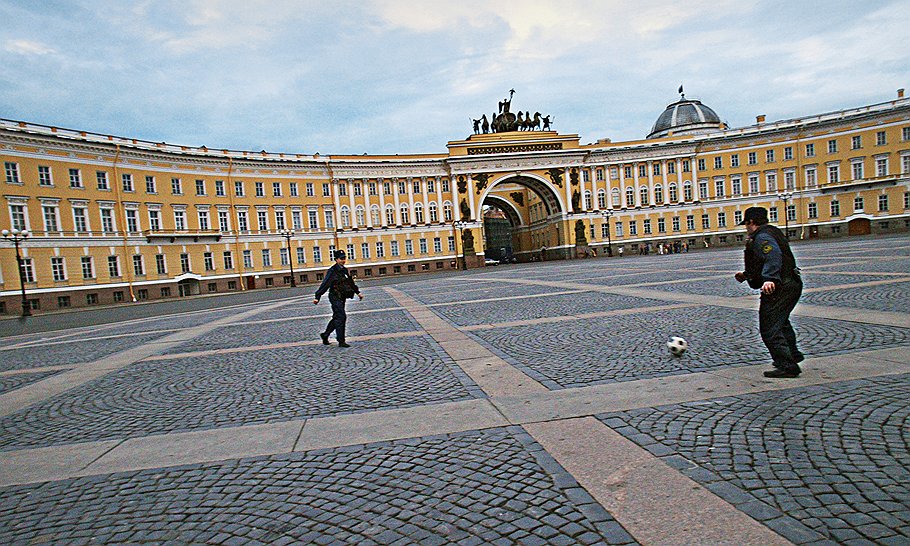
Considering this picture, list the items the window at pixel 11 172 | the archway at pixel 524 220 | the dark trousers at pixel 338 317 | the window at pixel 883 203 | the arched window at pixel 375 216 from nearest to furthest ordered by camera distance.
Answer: the dark trousers at pixel 338 317 → the window at pixel 11 172 → the window at pixel 883 203 → the arched window at pixel 375 216 → the archway at pixel 524 220

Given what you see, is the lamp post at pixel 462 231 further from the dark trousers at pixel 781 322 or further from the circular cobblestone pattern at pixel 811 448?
the circular cobblestone pattern at pixel 811 448

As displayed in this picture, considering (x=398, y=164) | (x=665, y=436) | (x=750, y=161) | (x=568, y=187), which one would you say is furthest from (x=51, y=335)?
(x=750, y=161)

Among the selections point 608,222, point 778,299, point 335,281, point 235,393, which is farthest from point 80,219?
point 608,222

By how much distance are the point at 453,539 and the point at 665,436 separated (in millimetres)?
2090

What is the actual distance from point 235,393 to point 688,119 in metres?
88.7

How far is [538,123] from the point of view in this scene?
7038 cm

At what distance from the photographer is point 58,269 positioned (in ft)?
133

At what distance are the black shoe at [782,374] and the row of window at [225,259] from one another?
38.4 m

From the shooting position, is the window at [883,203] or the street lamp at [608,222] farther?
the street lamp at [608,222]

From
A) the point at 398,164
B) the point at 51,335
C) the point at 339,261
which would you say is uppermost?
the point at 398,164

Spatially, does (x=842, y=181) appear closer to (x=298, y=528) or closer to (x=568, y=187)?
(x=568, y=187)

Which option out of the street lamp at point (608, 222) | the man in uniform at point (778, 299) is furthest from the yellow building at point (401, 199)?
the man in uniform at point (778, 299)

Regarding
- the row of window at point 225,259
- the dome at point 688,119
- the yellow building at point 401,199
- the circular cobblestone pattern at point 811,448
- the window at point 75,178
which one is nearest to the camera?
the circular cobblestone pattern at point 811,448

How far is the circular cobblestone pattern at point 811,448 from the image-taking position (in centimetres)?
287
